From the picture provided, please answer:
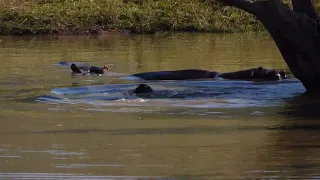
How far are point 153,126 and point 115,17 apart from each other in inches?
729

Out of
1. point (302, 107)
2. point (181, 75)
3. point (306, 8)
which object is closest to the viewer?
point (302, 107)

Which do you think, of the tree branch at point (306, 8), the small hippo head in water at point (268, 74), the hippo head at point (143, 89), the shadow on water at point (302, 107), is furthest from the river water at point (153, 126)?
the tree branch at point (306, 8)

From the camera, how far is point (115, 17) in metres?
26.8

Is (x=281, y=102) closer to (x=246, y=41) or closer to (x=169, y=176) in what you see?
(x=169, y=176)

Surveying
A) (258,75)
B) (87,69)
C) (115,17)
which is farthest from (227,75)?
(115,17)

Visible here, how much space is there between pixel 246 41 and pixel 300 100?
38.5 feet

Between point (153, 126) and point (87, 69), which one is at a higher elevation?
point (153, 126)

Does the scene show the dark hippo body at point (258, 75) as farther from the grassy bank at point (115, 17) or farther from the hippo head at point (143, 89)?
the grassy bank at point (115, 17)

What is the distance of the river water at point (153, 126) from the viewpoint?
20.4ft

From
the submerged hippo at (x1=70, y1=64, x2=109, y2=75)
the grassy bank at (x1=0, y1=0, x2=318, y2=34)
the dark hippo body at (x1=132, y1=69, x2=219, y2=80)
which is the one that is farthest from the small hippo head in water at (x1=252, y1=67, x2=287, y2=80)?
the grassy bank at (x1=0, y1=0, x2=318, y2=34)

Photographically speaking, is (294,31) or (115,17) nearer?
(294,31)

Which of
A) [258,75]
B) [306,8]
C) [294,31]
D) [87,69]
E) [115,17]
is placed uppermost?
[306,8]

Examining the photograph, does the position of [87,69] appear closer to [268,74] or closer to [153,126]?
[268,74]

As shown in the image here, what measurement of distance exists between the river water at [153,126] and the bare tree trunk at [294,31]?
18.8 inches
